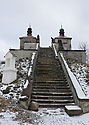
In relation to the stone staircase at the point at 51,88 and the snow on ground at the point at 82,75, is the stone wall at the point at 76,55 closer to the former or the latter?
the snow on ground at the point at 82,75

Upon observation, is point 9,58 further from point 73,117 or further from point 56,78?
point 73,117

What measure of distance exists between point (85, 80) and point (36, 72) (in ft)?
11.6

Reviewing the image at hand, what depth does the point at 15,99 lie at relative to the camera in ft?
21.9

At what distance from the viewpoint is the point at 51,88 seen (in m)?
7.86

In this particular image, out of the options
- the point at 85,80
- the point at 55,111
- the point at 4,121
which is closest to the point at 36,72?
the point at 85,80

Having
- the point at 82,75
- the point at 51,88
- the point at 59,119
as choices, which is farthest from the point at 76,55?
the point at 59,119

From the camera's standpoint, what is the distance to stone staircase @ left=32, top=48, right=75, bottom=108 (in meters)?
6.74

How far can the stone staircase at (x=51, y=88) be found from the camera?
22.1 ft

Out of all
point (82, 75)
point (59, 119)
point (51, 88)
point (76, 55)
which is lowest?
point (59, 119)

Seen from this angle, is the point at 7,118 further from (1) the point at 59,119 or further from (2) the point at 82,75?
(2) the point at 82,75

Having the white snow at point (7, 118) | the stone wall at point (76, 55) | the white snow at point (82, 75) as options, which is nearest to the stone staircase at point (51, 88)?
the white snow at point (82, 75)

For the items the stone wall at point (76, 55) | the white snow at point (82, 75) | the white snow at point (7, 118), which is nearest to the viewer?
the white snow at point (7, 118)

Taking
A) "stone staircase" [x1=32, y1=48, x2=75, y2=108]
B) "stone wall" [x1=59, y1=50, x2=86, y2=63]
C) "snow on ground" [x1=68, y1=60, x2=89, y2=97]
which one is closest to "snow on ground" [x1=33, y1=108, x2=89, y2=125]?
"stone staircase" [x1=32, y1=48, x2=75, y2=108]

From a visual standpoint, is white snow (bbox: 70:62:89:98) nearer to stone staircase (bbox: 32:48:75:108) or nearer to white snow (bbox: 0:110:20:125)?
stone staircase (bbox: 32:48:75:108)
